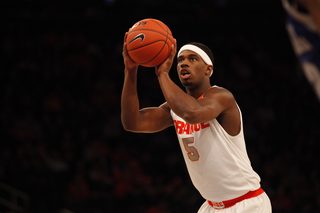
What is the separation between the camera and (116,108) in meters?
9.32

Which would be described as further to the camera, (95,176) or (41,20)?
(41,20)

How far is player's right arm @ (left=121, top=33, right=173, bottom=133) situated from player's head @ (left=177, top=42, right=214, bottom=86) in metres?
0.46

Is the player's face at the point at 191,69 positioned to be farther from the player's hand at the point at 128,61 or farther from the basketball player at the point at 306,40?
the basketball player at the point at 306,40

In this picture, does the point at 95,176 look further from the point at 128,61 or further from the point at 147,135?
the point at 128,61

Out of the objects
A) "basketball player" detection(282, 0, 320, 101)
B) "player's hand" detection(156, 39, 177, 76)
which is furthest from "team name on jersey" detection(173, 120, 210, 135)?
"basketball player" detection(282, 0, 320, 101)

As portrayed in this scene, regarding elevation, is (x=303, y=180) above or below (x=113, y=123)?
below

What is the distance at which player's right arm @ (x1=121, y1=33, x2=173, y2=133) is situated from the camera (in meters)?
3.37

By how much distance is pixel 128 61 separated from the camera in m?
3.32

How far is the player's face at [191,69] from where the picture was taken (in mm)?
3246

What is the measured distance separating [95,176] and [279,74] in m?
6.11

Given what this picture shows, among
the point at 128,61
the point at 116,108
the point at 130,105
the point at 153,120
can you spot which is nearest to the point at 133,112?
the point at 130,105

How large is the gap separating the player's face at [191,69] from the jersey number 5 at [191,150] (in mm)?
514

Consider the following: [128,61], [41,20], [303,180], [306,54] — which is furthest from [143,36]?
[41,20]

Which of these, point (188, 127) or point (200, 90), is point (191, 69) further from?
point (188, 127)
